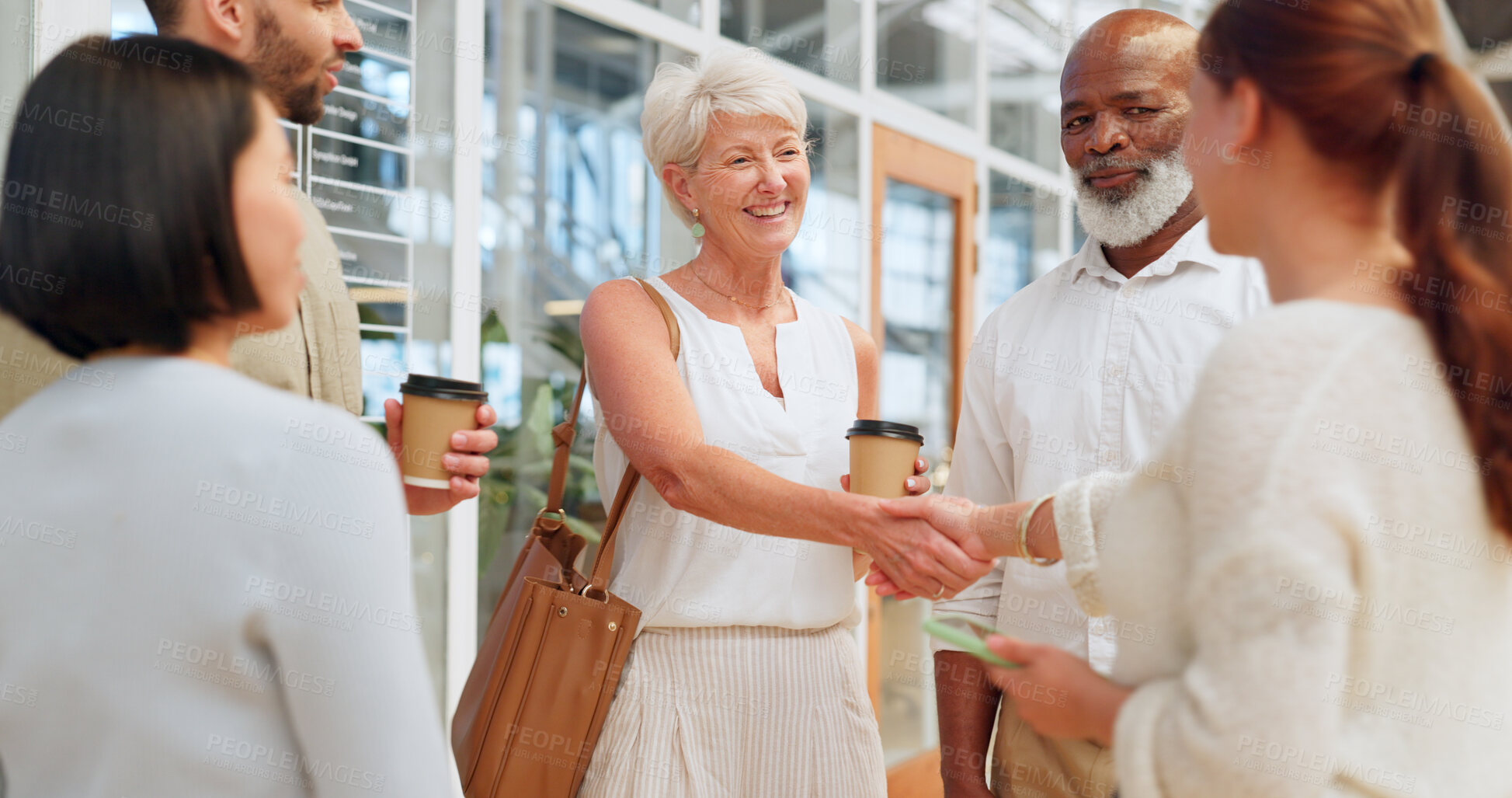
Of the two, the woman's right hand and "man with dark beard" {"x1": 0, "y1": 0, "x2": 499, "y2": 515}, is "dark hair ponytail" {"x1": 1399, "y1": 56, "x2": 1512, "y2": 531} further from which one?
"man with dark beard" {"x1": 0, "y1": 0, "x2": 499, "y2": 515}

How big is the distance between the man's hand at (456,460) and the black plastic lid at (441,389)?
0.02 meters

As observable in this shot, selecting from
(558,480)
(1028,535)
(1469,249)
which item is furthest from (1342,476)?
(558,480)

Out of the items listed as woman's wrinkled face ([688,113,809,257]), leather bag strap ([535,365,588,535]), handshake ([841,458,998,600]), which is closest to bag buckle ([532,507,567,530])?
leather bag strap ([535,365,588,535])

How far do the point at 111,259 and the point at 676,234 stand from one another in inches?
108

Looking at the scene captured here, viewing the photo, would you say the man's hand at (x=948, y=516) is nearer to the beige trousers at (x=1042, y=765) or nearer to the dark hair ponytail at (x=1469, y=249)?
the beige trousers at (x=1042, y=765)

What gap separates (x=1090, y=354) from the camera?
1.76 m

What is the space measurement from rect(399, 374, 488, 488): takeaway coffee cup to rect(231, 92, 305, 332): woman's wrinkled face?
566mm

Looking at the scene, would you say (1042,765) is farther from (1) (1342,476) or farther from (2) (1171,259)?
(1) (1342,476)

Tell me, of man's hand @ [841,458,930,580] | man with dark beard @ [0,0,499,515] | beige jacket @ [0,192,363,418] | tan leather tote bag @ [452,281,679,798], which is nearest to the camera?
beige jacket @ [0,192,363,418]

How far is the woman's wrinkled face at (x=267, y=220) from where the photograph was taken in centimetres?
86

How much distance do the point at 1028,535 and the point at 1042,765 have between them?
0.39 m

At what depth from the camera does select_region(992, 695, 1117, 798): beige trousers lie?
1.57 metres

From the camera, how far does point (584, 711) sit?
1676mm

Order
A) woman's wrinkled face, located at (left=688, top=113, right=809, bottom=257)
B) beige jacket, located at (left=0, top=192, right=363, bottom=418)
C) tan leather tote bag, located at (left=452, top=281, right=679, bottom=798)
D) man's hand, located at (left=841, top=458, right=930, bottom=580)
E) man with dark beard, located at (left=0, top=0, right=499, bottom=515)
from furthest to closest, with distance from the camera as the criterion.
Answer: woman's wrinkled face, located at (left=688, top=113, right=809, bottom=257)
man's hand, located at (left=841, top=458, right=930, bottom=580)
tan leather tote bag, located at (left=452, top=281, right=679, bottom=798)
man with dark beard, located at (left=0, top=0, right=499, bottom=515)
beige jacket, located at (left=0, top=192, right=363, bottom=418)
